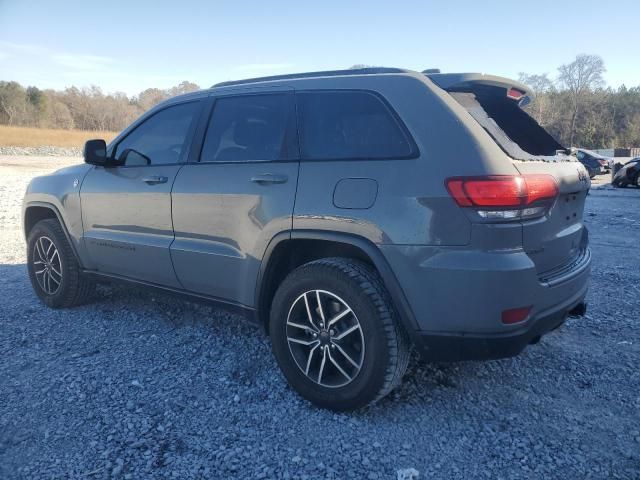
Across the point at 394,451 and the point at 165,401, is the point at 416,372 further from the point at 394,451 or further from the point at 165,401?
the point at 165,401

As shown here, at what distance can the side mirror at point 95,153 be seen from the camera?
3891 millimetres

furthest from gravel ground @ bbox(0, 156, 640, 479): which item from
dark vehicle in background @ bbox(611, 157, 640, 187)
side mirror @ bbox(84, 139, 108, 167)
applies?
dark vehicle in background @ bbox(611, 157, 640, 187)

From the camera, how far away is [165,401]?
2.90 m

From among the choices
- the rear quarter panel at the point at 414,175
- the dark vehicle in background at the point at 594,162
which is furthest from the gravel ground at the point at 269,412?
the dark vehicle in background at the point at 594,162

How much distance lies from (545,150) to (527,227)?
0.86 meters

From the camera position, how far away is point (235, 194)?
306 cm

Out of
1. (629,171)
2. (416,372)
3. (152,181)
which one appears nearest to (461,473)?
(416,372)

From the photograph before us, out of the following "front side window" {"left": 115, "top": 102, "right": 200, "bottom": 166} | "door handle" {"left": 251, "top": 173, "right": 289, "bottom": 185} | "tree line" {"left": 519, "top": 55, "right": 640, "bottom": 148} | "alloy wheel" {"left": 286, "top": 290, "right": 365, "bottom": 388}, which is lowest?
"alloy wheel" {"left": 286, "top": 290, "right": 365, "bottom": 388}

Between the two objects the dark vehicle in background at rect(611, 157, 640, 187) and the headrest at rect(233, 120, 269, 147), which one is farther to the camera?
the dark vehicle in background at rect(611, 157, 640, 187)

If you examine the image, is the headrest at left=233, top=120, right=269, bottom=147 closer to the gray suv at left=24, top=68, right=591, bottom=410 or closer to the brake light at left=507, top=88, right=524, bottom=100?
the gray suv at left=24, top=68, right=591, bottom=410

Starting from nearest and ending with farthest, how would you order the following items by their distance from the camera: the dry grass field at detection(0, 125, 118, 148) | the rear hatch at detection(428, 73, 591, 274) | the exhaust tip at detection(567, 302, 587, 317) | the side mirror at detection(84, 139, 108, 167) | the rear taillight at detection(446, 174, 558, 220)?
1. the rear taillight at detection(446, 174, 558, 220)
2. the rear hatch at detection(428, 73, 591, 274)
3. the exhaust tip at detection(567, 302, 587, 317)
4. the side mirror at detection(84, 139, 108, 167)
5. the dry grass field at detection(0, 125, 118, 148)

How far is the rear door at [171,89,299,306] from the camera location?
9.63 ft

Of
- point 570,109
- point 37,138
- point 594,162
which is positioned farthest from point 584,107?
point 37,138

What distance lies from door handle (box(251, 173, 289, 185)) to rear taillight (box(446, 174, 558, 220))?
0.97m
